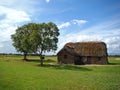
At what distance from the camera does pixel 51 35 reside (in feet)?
205

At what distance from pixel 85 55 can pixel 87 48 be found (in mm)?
3303

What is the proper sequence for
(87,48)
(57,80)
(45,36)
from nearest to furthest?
(57,80)
(45,36)
(87,48)

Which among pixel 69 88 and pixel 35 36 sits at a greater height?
pixel 35 36

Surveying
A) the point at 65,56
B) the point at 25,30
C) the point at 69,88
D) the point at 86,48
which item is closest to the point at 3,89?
the point at 69,88

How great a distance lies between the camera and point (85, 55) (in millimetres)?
72125

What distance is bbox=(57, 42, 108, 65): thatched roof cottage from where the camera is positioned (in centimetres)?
7044

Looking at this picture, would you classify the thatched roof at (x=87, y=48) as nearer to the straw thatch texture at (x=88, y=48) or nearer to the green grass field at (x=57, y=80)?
the straw thatch texture at (x=88, y=48)

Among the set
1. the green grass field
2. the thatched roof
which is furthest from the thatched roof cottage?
the green grass field

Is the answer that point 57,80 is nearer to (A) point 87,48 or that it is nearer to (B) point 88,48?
(B) point 88,48

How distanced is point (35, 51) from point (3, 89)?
44.9m

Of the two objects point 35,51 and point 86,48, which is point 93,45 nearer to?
point 86,48

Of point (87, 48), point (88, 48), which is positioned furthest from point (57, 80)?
point (87, 48)

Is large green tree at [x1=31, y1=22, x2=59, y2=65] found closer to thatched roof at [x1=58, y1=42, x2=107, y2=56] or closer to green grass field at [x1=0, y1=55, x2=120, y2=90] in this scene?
thatched roof at [x1=58, y1=42, x2=107, y2=56]

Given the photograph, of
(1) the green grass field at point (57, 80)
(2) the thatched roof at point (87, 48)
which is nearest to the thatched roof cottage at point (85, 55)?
(2) the thatched roof at point (87, 48)
